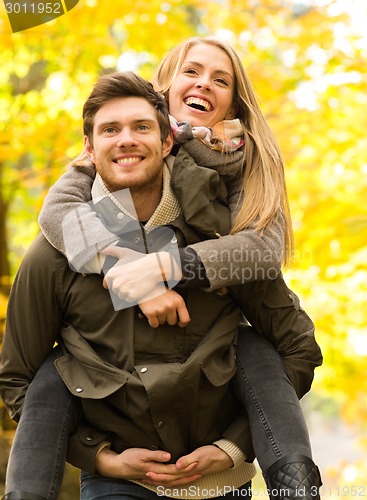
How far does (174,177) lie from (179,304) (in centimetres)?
44

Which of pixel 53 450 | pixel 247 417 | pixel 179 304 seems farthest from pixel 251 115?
pixel 53 450

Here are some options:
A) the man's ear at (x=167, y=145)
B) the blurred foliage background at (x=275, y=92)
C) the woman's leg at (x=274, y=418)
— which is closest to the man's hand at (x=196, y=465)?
the woman's leg at (x=274, y=418)

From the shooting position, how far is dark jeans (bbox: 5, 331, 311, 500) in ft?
Result: 7.04

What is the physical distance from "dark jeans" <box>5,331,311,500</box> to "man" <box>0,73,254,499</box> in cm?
6

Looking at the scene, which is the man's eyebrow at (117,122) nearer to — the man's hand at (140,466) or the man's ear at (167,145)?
the man's ear at (167,145)

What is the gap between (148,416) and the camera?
2270 mm

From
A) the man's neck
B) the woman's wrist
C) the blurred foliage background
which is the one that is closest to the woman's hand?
the woman's wrist

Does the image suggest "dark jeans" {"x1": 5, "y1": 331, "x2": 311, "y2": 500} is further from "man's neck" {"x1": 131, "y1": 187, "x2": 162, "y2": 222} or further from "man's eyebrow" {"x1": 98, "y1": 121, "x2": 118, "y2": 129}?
"man's eyebrow" {"x1": 98, "y1": 121, "x2": 118, "y2": 129}

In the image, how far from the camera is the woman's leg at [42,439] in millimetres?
2119

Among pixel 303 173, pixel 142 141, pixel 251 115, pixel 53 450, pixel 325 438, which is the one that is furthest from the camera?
pixel 325 438

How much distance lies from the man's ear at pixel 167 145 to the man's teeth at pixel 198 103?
22 cm

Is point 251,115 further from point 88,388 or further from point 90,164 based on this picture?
point 88,388

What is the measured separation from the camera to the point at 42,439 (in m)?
2.18

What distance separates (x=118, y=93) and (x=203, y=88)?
394 millimetres
